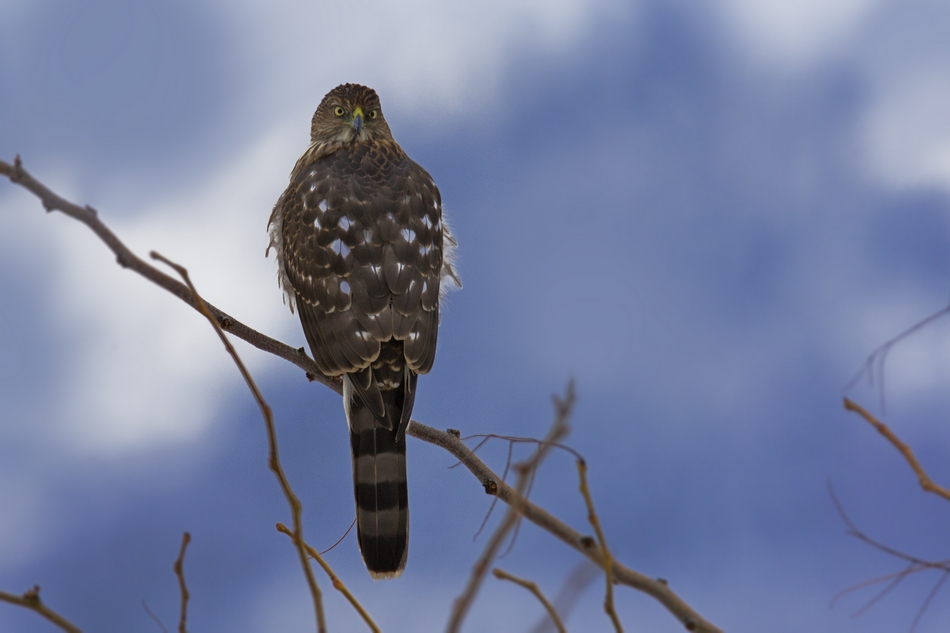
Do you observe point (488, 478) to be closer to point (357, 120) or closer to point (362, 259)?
point (362, 259)

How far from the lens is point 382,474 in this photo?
7.84ft

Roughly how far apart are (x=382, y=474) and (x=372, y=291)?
588 millimetres

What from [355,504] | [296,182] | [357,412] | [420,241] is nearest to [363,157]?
[296,182]

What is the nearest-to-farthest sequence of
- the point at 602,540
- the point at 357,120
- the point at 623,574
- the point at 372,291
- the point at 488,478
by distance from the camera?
1. the point at 602,540
2. the point at 623,574
3. the point at 488,478
4. the point at 372,291
5. the point at 357,120

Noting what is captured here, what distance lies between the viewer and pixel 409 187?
117 inches

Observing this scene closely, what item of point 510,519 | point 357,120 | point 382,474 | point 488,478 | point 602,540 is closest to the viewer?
point 510,519

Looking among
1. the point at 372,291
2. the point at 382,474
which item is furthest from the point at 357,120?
the point at 382,474

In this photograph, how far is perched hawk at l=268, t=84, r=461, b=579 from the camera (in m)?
2.38

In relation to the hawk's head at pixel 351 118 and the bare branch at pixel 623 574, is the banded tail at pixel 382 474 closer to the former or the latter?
the bare branch at pixel 623 574

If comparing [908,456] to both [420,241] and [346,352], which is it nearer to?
[346,352]

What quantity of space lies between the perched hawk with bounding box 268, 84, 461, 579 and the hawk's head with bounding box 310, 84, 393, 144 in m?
0.30

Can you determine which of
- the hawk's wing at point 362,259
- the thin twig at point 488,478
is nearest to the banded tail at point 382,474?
the hawk's wing at point 362,259

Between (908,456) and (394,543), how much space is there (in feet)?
5.15

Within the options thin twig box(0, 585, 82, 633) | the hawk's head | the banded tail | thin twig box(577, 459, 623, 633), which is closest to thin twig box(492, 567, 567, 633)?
thin twig box(577, 459, 623, 633)
